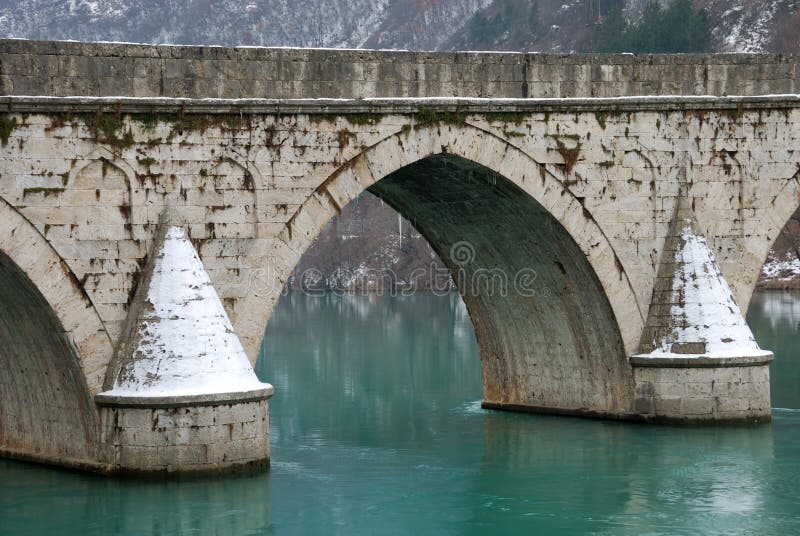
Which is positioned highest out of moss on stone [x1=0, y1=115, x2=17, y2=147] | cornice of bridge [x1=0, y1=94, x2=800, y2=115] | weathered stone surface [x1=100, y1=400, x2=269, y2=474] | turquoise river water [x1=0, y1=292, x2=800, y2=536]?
cornice of bridge [x1=0, y1=94, x2=800, y2=115]

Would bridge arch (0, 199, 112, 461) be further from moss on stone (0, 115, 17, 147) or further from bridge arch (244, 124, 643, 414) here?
bridge arch (244, 124, 643, 414)

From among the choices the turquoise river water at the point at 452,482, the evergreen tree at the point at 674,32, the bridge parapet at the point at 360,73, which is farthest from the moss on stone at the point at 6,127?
the evergreen tree at the point at 674,32

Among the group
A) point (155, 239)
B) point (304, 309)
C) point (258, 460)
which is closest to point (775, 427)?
point (258, 460)

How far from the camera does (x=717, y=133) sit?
19062 millimetres

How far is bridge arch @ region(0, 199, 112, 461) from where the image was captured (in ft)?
49.1

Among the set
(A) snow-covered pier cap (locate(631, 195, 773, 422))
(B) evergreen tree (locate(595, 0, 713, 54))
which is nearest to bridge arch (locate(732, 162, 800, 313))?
(A) snow-covered pier cap (locate(631, 195, 773, 422))

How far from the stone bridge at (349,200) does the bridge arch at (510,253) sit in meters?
0.03

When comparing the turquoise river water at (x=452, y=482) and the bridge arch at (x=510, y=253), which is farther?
the bridge arch at (x=510, y=253)

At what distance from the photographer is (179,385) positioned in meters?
14.8

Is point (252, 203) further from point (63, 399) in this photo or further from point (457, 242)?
point (457, 242)

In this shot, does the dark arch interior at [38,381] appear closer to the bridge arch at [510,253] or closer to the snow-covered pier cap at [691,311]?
the bridge arch at [510,253]

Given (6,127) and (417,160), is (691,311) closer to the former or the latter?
(417,160)

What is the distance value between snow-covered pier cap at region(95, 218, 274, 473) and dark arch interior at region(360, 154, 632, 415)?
3850mm

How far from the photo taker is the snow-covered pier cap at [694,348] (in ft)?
60.0
